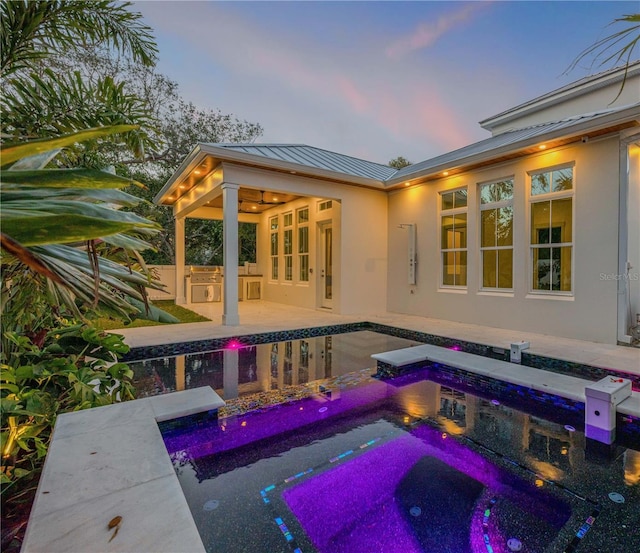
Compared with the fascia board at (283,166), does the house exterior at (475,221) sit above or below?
below

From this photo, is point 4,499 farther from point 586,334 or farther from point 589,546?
point 586,334

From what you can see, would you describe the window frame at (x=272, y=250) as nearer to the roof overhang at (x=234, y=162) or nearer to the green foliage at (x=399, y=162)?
the roof overhang at (x=234, y=162)

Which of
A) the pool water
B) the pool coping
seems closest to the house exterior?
the pool water

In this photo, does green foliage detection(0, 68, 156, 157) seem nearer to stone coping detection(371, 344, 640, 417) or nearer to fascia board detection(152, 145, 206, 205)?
fascia board detection(152, 145, 206, 205)

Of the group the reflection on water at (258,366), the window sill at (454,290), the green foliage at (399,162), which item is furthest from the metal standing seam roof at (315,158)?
the green foliage at (399,162)

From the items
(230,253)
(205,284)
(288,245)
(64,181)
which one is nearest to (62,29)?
(64,181)

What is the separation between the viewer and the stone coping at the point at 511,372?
3305 millimetres

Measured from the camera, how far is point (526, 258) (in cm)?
665

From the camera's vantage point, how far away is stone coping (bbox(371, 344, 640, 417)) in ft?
10.8

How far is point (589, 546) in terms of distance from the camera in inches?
70.4

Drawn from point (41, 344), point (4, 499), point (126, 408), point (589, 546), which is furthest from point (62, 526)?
point (589, 546)

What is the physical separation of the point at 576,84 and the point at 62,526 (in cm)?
1481

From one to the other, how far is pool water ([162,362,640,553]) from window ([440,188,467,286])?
485 cm

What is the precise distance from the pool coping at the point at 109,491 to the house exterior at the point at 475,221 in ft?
15.7
